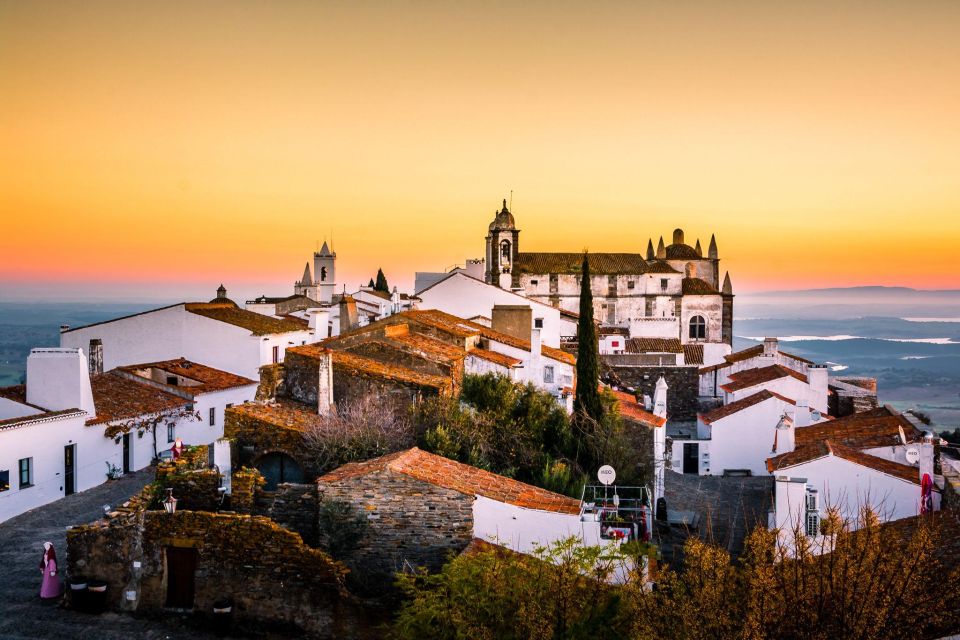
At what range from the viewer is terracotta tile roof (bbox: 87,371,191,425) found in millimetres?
26141

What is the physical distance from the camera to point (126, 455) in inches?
1041

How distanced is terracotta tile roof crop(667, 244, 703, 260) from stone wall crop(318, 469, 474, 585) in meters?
72.8

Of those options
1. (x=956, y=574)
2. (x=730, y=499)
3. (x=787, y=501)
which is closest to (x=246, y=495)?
(x=787, y=501)

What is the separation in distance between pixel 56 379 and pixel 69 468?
2749 millimetres

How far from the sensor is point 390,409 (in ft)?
70.9

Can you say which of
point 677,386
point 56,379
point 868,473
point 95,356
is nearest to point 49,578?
point 56,379

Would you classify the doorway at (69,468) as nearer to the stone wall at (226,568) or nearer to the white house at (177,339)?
the stone wall at (226,568)

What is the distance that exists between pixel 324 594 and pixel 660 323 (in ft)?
187

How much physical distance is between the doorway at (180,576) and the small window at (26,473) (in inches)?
346

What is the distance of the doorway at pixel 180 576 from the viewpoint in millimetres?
14844

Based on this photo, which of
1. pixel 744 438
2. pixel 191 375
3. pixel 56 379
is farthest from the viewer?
pixel 191 375

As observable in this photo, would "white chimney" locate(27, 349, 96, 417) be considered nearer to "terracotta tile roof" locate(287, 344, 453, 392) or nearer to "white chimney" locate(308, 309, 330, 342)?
"terracotta tile roof" locate(287, 344, 453, 392)

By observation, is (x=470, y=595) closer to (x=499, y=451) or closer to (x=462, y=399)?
(x=499, y=451)

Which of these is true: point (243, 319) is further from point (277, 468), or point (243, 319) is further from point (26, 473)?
point (277, 468)
